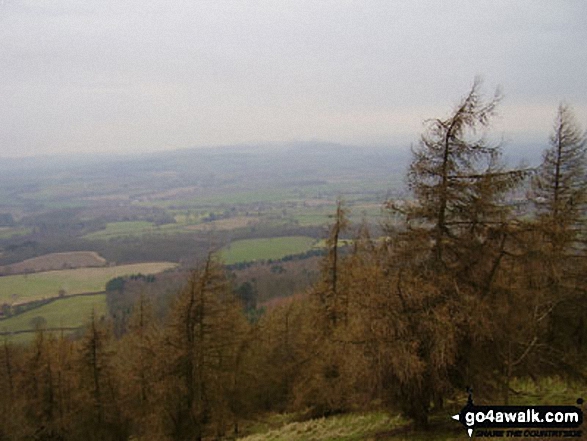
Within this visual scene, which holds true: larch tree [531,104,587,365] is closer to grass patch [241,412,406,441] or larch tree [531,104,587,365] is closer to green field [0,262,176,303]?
grass patch [241,412,406,441]

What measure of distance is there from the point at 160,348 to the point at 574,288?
1587 centimetres

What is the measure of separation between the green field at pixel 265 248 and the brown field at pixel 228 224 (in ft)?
65.4

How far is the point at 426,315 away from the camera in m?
10.7

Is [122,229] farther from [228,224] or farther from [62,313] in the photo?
[62,313]

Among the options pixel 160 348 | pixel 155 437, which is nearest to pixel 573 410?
pixel 160 348

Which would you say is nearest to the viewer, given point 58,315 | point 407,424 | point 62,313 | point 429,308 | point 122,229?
point 429,308

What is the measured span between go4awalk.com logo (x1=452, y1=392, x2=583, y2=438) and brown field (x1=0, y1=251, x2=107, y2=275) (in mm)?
86570

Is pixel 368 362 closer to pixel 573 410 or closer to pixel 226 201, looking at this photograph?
pixel 573 410

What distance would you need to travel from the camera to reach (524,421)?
9453mm

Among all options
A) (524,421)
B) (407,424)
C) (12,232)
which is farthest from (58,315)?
(12,232)

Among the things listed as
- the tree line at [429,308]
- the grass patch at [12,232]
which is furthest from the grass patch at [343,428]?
the grass patch at [12,232]

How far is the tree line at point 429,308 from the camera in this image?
35.7 ft

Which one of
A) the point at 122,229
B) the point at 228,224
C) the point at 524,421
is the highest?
the point at 524,421

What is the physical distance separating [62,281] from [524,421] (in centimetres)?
8093
